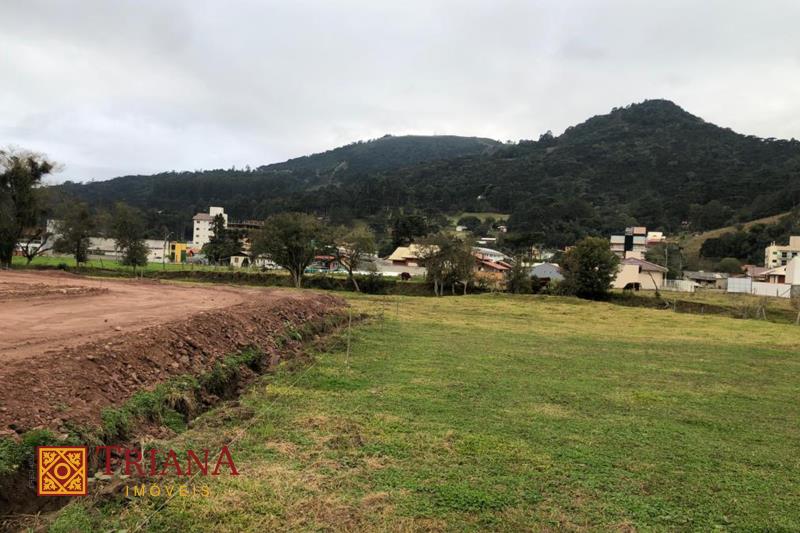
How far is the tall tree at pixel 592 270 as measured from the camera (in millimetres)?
45781

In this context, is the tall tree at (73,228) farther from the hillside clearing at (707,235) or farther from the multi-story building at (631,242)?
the hillside clearing at (707,235)

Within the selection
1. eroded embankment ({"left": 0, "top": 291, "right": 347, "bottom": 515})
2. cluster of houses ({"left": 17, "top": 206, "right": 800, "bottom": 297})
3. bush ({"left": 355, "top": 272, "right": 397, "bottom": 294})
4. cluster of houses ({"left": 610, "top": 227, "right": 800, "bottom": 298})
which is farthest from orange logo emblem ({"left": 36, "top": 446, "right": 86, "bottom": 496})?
cluster of houses ({"left": 610, "top": 227, "right": 800, "bottom": 298})

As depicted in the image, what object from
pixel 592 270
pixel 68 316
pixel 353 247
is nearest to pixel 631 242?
pixel 592 270

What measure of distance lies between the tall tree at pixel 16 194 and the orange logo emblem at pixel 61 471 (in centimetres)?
5107

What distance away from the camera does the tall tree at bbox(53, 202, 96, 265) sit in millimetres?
57094

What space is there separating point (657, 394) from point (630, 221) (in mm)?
122584

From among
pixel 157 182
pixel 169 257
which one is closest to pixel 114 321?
pixel 169 257

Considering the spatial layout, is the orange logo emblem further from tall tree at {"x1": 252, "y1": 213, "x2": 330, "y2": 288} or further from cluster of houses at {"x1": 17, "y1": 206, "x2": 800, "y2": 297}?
cluster of houses at {"x1": 17, "y1": 206, "x2": 800, "y2": 297}

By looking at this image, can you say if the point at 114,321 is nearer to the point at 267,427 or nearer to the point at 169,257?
the point at 267,427

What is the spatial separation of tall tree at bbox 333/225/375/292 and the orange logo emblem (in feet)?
152

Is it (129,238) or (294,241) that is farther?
(129,238)

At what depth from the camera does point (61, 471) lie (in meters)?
5.01

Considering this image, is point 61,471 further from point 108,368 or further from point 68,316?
point 68,316

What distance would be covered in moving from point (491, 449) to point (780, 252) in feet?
315
